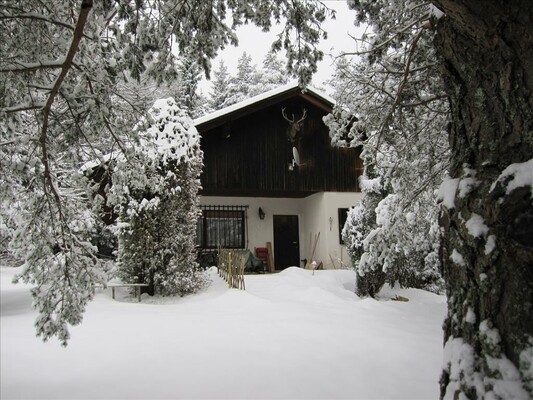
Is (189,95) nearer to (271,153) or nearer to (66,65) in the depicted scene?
(271,153)

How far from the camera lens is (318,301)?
342 inches

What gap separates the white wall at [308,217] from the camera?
564 inches

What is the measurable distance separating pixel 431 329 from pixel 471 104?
584 centimetres

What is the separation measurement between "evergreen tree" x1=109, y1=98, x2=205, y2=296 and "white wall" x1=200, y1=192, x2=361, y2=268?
5015mm

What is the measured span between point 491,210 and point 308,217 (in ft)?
45.2

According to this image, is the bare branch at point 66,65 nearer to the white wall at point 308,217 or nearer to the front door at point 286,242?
the white wall at point 308,217

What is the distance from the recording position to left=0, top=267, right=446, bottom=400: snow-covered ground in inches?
156

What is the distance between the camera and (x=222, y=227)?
1466 cm

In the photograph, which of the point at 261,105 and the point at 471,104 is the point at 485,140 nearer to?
the point at 471,104

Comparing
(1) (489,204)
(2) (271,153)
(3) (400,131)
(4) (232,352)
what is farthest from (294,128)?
(1) (489,204)

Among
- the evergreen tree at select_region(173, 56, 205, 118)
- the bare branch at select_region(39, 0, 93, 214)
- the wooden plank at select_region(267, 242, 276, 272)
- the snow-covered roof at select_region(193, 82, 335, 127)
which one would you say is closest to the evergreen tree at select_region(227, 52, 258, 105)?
the evergreen tree at select_region(173, 56, 205, 118)

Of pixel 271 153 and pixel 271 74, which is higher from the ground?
pixel 271 74

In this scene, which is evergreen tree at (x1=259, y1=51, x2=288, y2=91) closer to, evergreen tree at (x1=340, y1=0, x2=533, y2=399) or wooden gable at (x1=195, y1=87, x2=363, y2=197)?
wooden gable at (x1=195, y1=87, x2=363, y2=197)

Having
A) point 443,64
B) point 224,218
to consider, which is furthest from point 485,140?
point 224,218
